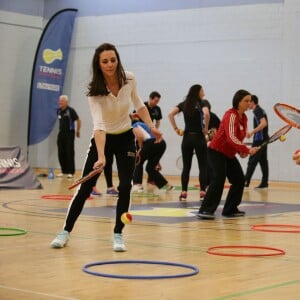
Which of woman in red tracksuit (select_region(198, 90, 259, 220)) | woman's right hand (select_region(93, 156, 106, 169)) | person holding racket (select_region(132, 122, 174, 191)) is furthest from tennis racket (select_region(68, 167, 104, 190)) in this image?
person holding racket (select_region(132, 122, 174, 191))

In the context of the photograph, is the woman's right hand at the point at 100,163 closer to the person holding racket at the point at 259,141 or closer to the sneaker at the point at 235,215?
the sneaker at the point at 235,215

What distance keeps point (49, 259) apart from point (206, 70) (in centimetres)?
1414

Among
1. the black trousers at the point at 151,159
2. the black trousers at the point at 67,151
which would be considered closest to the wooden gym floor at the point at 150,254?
the black trousers at the point at 151,159

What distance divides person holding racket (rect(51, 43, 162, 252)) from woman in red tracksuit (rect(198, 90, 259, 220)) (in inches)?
98.8

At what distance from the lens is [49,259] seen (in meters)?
5.62

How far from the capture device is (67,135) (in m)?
19.6

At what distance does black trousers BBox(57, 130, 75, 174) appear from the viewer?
19.5m

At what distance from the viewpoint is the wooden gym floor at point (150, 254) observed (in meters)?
4.45

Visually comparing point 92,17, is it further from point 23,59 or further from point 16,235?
point 16,235

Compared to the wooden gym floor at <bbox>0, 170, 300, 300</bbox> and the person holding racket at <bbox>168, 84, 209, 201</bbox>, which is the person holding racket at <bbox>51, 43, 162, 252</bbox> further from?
the person holding racket at <bbox>168, 84, 209, 201</bbox>

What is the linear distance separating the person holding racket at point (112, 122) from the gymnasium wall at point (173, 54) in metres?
11.8

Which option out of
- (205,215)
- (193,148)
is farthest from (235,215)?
(193,148)

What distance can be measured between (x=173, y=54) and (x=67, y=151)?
12.8 feet

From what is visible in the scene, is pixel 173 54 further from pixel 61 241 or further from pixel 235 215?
pixel 61 241
